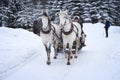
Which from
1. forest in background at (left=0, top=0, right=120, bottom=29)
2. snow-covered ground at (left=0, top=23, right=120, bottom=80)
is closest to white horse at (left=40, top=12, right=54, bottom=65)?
snow-covered ground at (left=0, top=23, right=120, bottom=80)

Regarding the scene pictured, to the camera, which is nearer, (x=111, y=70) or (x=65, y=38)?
(x=111, y=70)

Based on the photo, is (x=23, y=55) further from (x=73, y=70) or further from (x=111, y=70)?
(x=111, y=70)

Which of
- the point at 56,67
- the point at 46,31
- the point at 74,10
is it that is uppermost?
the point at 46,31

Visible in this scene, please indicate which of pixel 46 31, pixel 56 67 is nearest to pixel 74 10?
pixel 46 31

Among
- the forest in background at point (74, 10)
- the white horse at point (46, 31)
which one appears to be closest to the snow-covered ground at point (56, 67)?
the white horse at point (46, 31)

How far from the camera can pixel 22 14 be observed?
46469 mm

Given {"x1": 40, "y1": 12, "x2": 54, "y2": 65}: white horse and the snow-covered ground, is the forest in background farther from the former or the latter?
{"x1": 40, "y1": 12, "x2": 54, "y2": 65}: white horse

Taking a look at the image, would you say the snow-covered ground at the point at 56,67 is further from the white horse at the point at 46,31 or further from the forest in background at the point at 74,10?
the forest in background at the point at 74,10

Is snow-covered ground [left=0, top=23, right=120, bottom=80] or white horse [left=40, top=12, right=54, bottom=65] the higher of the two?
white horse [left=40, top=12, right=54, bottom=65]

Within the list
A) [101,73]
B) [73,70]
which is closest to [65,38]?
[73,70]

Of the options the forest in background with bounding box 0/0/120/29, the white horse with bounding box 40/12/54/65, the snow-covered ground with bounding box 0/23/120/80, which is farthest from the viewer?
the forest in background with bounding box 0/0/120/29

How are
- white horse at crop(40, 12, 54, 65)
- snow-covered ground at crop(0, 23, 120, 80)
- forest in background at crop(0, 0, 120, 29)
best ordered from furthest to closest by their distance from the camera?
forest in background at crop(0, 0, 120, 29) → white horse at crop(40, 12, 54, 65) → snow-covered ground at crop(0, 23, 120, 80)

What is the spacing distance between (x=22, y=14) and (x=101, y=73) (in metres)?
39.0

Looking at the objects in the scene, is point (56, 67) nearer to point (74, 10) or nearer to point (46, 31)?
point (46, 31)
